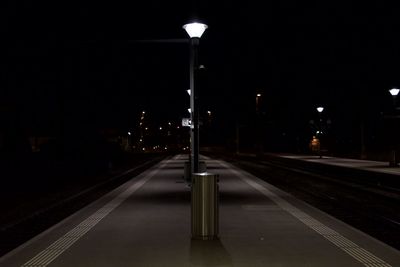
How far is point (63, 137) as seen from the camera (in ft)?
198

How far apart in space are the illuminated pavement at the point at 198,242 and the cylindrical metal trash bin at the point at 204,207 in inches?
8.9

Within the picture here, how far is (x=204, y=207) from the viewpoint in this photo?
997cm

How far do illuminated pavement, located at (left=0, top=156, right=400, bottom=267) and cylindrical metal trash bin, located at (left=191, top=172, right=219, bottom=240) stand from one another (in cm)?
23

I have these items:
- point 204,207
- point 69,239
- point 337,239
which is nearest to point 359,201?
point 337,239

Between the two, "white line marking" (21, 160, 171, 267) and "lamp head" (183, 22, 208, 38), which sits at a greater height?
"lamp head" (183, 22, 208, 38)

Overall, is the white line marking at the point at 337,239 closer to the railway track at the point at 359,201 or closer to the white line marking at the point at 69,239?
the railway track at the point at 359,201

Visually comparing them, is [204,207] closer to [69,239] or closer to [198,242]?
[198,242]

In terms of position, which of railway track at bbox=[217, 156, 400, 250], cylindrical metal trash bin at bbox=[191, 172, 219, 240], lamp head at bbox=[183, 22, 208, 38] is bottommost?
railway track at bbox=[217, 156, 400, 250]

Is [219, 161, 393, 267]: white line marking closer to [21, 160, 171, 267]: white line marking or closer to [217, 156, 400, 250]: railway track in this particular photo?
[217, 156, 400, 250]: railway track

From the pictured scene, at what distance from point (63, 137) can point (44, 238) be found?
168 feet

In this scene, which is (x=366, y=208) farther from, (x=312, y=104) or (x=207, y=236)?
(x=312, y=104)

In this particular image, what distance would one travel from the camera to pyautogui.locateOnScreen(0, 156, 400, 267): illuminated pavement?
27.5ft

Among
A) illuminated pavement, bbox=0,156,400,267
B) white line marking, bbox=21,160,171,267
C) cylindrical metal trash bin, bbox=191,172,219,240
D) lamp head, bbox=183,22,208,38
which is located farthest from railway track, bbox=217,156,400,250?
white line marking, bbox=21,160,171,267

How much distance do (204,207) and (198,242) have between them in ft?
1.87
